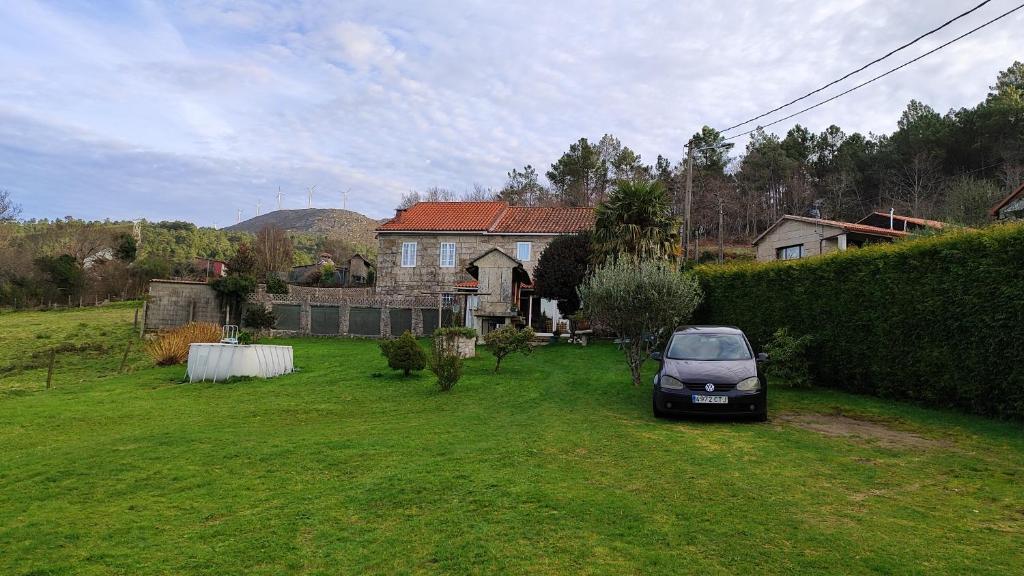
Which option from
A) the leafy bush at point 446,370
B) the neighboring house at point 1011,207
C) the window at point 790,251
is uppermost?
the neighboring house at point 1011,207

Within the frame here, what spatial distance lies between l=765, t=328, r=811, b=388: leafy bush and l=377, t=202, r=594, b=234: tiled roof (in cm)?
2183

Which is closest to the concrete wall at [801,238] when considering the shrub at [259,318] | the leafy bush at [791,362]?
the leafy bush at [791,362]

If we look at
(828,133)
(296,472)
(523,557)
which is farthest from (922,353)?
(828,133)

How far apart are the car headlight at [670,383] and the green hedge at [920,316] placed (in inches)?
196

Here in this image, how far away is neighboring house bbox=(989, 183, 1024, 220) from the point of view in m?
26.6

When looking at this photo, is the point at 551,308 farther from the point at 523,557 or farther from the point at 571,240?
the point at 523,557

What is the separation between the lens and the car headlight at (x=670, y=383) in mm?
9895

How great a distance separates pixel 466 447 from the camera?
7824 mm

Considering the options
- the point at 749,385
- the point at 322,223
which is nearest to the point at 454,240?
the point at 749,385

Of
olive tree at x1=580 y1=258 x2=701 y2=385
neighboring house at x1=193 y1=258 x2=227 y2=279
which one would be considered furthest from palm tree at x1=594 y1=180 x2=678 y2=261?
neighboring house at x1=193 y1=258 x2=227 y2=279

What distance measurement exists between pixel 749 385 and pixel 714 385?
585 millimetres

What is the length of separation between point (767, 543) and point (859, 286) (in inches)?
414

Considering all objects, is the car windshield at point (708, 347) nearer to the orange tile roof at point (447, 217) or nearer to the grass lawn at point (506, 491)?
the grass lawn at point (506, 491)

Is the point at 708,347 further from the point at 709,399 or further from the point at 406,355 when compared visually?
the point at 406,355
